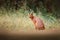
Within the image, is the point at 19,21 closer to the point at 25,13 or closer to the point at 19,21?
the point at 19,21

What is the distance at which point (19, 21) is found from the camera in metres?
2.16

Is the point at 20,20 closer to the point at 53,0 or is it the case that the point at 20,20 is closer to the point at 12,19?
the point at 12,19

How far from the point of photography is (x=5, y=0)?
2.17 m

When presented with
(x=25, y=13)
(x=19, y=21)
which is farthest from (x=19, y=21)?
(x=25, y=13)

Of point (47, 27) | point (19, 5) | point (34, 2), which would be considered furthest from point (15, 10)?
point (47, 27)

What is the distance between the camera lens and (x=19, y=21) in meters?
2.16

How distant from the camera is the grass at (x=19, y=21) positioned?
7.07 ft

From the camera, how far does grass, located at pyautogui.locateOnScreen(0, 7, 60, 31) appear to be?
2.15m

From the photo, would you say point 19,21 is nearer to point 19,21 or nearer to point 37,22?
point 19,21

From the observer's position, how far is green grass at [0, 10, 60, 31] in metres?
2.15

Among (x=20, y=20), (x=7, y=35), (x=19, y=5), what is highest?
(x=19, y=5)

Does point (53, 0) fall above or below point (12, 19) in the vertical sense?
above

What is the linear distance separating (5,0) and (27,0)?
0.24 m

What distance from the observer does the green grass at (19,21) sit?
2.15m
